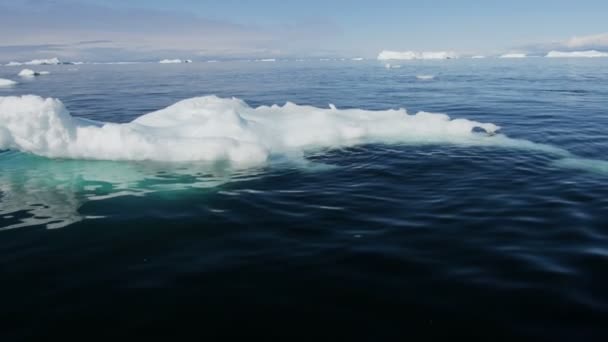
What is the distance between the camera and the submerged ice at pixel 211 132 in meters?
10.9

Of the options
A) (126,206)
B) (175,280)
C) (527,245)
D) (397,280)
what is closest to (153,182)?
(126,206)

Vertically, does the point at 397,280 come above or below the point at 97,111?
below

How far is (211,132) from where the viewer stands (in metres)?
13.0

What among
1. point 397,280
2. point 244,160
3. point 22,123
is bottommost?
point 397,280

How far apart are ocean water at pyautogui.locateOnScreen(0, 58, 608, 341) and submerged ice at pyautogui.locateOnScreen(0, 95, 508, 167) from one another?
0.44 metres

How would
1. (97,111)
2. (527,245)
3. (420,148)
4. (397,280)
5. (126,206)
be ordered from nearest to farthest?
1. (397,280)
2. (527,245)
3. (126,206)
4. (420,148)
5. (97,111)

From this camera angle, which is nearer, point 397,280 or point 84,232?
point 397,280

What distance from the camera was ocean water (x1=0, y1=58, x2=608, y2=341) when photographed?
451 cm

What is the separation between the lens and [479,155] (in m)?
12.0

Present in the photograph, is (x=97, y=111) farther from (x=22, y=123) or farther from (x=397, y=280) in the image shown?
(x=397, y=280)

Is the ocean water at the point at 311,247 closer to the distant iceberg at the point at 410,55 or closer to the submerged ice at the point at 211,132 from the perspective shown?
the submerged ice at the point at 211,132

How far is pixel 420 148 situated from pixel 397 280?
27.8 feet

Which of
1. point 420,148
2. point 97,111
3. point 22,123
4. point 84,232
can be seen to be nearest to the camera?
point 84,232

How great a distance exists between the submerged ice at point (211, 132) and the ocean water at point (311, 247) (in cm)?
44
